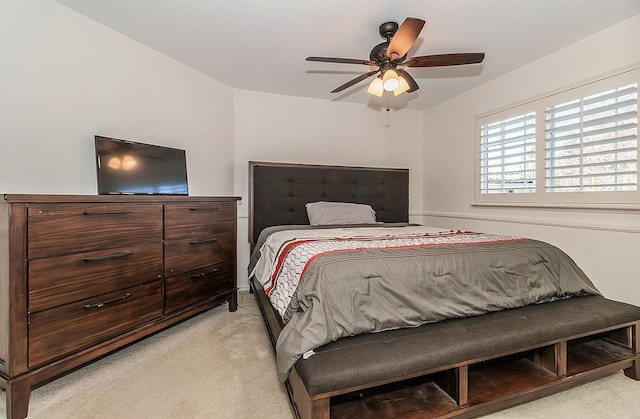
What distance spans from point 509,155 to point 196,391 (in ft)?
10.7

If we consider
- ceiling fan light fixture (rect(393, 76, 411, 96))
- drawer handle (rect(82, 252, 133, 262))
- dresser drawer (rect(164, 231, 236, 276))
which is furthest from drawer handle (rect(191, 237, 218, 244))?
ceiling fan light fixture (rect(393, 76, 411, 96))

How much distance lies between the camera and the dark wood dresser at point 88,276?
1326 millimetres

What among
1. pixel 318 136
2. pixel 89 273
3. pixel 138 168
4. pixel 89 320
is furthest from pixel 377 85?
pixel 89 320

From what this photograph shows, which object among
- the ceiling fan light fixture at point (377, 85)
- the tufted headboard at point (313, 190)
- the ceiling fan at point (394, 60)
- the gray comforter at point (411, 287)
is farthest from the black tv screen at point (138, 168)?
the ceiling fan light fixture at point (377, 85)

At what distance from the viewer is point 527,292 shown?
1700 millimetres

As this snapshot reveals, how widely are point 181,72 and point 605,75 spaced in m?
3.49

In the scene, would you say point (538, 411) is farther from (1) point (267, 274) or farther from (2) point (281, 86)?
(2) point (281, 86)

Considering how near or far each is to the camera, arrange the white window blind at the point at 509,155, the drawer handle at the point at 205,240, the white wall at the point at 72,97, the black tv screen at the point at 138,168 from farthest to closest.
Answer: the white window blind at the point at 509,155
the drawer handle at the point at 205,240
the black tv screen at the point at 138,168
the white wall at the point at 72,97

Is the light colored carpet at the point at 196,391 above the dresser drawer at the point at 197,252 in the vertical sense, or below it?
below

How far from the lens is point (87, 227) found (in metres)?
1.60

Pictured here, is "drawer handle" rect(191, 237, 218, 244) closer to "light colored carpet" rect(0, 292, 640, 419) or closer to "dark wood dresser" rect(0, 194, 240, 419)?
"dark wood dresser" rect(0, 194, 240, 419)

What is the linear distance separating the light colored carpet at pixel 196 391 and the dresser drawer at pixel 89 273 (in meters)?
0.49

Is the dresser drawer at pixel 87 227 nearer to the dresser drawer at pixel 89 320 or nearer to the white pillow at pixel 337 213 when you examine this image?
the dresser drawer at pixel 89 320

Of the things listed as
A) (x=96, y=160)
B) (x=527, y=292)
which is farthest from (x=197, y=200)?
(x=527, y=292)
